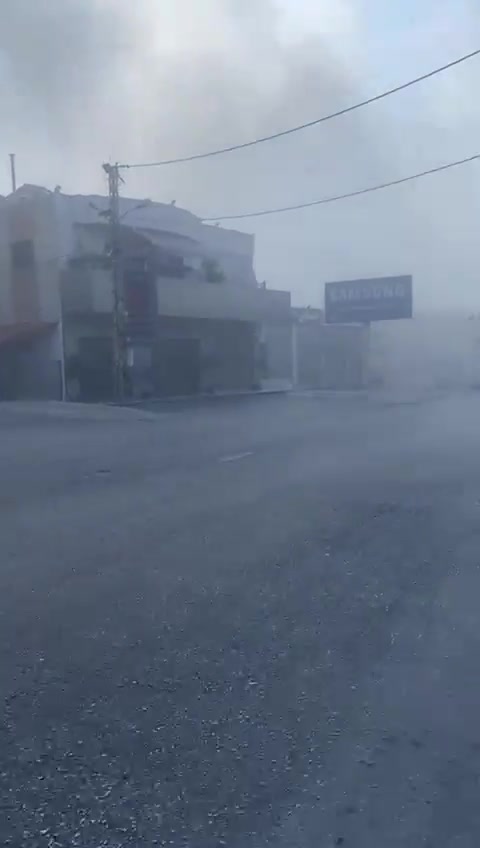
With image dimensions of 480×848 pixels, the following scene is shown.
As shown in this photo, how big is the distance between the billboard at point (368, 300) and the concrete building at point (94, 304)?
6.70 m

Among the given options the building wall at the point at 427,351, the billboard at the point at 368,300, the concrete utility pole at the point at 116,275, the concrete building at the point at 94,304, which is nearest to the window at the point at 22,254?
the concrete building at the point at 94,304

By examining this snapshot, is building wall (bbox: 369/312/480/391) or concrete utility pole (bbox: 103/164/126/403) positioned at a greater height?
concrete utility pole (bbox: 103/164/126/403)

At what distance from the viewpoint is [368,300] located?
43875 mm

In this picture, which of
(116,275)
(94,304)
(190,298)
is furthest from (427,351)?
(116,275)

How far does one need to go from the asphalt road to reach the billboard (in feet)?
111

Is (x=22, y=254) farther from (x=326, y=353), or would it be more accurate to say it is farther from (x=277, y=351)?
(x=326, y=353)

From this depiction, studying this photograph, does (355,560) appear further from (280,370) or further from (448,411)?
(280,370)

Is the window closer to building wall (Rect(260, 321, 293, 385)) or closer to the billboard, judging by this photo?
building wall (Rect(260, 321, 293, 385))

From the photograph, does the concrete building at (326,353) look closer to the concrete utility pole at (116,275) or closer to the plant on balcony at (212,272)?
the plant on balcony at (212,272)

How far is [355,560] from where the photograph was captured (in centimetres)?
671

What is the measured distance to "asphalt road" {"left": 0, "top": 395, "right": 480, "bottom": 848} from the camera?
3.00 meters

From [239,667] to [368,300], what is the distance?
40.5m

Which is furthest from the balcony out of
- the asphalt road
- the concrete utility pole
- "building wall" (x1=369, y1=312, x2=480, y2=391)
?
the asphalt road

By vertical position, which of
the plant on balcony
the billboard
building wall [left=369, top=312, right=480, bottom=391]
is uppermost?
the plant on balcony
